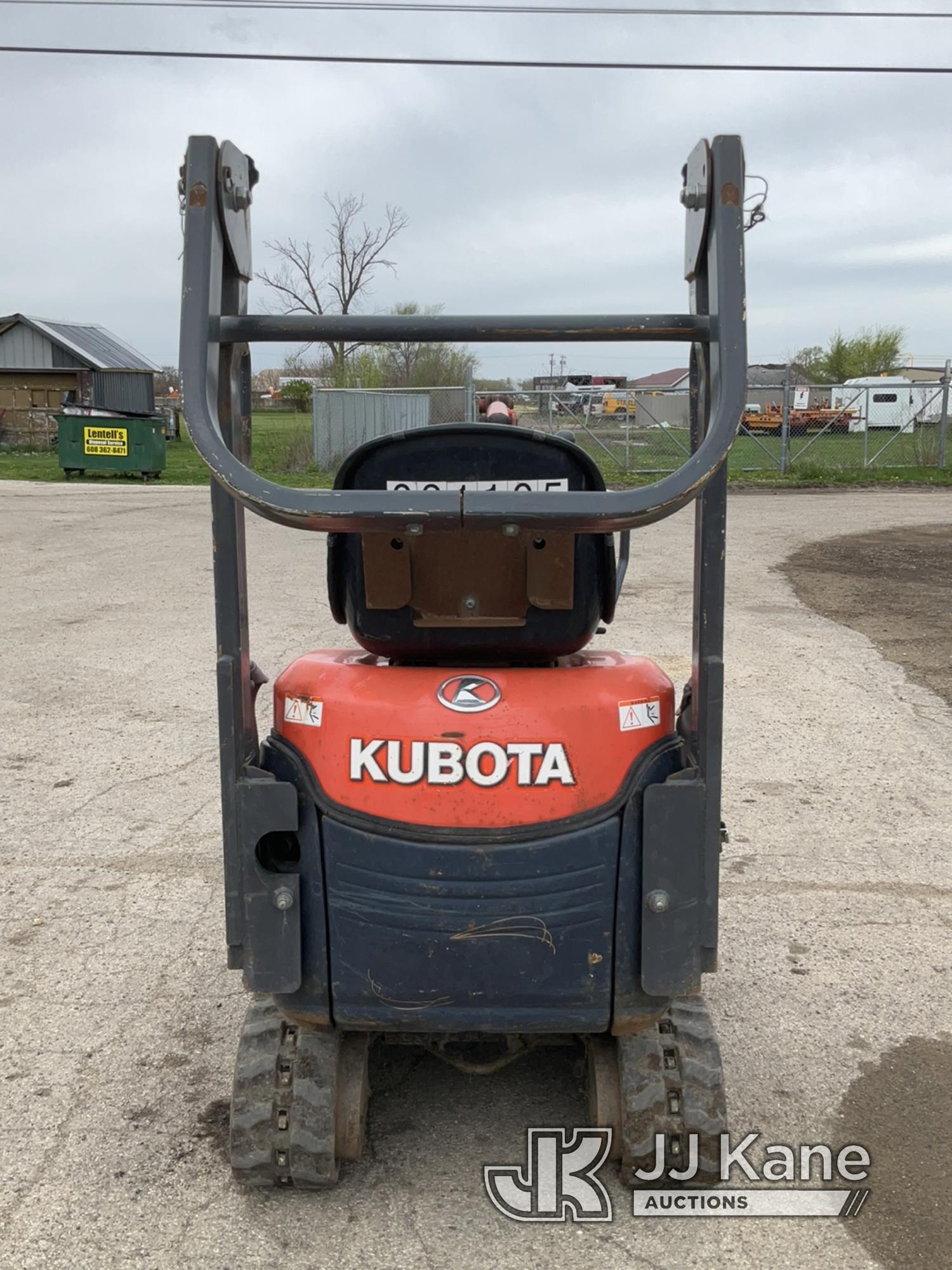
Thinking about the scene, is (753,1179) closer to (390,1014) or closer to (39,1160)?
(390,1014)

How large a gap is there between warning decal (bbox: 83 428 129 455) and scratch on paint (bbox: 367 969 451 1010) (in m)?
23.1

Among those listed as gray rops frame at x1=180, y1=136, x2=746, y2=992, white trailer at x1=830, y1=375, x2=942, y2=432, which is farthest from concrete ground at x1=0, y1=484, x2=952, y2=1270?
white trailer at x1=830, y1=375, x2=942, y2=432

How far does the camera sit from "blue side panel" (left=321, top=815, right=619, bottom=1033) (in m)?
2.41

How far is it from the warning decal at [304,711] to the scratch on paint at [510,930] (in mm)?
514

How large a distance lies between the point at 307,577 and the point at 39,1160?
8420 millimetres

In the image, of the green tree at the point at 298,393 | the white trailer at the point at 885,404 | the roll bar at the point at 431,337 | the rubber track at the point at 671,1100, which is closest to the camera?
the roll bar at the point at 431,337

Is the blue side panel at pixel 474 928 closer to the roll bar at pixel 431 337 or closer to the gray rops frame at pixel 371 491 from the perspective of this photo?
the gray rops frame at pixel 371 491

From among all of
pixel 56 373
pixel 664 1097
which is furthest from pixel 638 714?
pixel 56 373

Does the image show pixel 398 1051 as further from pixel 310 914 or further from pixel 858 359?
pixel 858 359

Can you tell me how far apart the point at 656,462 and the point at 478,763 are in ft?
74.1

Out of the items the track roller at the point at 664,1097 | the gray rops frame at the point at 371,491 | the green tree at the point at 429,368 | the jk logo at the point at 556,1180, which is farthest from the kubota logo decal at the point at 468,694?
the green tree at the point at 429,368

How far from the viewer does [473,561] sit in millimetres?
2471

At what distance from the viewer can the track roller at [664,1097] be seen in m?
2.60

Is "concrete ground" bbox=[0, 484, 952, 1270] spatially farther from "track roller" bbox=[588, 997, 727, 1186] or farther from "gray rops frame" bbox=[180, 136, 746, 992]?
"gray rops frame" bbox=[180, 136, 746, 992]
